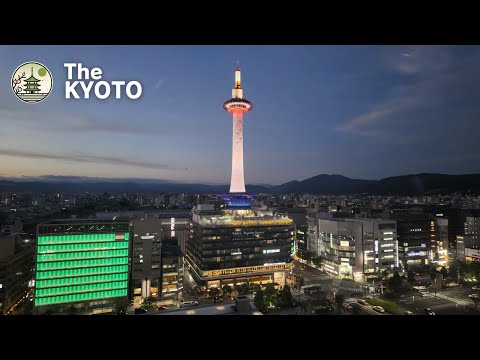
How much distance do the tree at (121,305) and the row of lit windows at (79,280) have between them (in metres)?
0.61

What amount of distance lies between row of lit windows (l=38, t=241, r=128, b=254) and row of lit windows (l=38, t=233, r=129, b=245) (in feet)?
0.39

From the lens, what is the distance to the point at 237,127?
16844 mm

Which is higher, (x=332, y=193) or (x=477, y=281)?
(x=332, y=193)

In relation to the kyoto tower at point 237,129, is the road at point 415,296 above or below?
below

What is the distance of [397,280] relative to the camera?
996 centimetres

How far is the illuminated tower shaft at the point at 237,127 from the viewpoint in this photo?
16078 mm

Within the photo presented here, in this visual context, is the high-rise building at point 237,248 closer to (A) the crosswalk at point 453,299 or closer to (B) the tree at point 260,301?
(B) the tree at point 260,301

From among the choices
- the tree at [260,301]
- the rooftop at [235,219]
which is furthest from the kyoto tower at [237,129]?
the tree at [260,301]

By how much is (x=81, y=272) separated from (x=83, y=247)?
2.34ft

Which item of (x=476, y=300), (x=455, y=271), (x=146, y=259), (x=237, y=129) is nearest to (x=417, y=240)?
(x=455, y=271)

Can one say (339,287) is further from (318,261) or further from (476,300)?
(476,300)
